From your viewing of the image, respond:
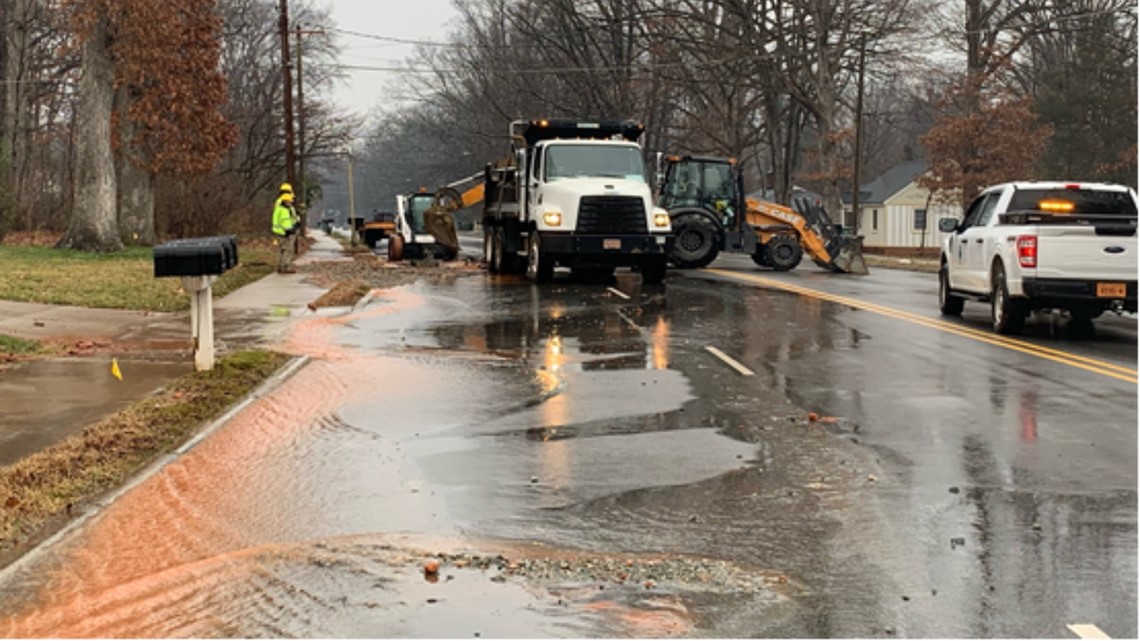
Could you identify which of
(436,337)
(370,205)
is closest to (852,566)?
(436,337)

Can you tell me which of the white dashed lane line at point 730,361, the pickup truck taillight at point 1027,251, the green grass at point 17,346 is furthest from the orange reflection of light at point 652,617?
the pickup truck taillight at point 1027,251

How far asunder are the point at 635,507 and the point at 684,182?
26.1 m

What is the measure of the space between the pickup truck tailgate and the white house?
60.2 meters

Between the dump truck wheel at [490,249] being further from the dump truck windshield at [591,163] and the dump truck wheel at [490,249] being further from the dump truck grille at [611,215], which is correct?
the dump truck grille at [611,215]

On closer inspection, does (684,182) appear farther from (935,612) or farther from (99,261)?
(935,612)

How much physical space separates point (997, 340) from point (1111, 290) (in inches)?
59.6

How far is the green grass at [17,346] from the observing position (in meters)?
13.3

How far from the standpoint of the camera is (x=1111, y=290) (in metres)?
15.8

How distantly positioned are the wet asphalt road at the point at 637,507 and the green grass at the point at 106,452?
255 millimetres

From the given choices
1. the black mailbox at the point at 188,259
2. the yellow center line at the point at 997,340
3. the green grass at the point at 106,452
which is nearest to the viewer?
the green grass at the point at 106,452

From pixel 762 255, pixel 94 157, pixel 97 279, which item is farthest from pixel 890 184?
pixel 97 279

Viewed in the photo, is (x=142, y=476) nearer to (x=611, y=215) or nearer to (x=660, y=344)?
(x=660, y=344)

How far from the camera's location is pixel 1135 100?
188ft

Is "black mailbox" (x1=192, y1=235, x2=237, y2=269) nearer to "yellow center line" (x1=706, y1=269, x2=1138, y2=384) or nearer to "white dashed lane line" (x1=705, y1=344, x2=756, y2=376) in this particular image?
"white dashed lane line" (x1=705, y1=344, x2=756, y2=376)
